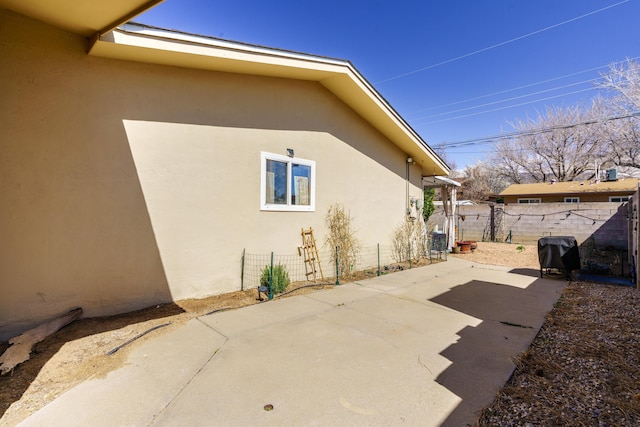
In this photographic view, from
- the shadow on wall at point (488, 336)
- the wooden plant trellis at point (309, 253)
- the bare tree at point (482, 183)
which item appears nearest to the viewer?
the shadow on wall at point (488, 336)

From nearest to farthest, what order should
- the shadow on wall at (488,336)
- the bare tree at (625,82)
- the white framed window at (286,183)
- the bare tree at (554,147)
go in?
the shadow on wall at (488,336) → the white framed window at (286,183) → the bare tree at (625,82) → the bare tree at (554,147)

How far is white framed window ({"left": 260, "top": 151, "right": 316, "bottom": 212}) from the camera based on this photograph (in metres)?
6.14

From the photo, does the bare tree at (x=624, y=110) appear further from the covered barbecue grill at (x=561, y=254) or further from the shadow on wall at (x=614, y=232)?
the covered barbecue grill at (x=561, y=254)

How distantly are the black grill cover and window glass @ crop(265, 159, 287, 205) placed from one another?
271 inches

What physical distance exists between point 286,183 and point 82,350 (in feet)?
14.4

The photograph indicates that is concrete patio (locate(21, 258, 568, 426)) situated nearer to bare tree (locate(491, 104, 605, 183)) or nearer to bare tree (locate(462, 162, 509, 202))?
bare tree (locate(491, 104, 605, 183))

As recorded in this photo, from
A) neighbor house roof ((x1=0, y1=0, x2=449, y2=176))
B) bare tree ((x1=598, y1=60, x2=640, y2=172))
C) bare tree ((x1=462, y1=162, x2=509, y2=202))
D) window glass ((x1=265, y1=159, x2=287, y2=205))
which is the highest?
bare tree ((x1=598, y1=60, x2=640, y2=172))

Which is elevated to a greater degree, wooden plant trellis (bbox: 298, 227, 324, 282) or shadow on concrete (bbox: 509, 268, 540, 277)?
wooden plant trellis (bbox: 298, 227, 324, 282)

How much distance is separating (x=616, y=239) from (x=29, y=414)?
1730 cm

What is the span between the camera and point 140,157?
4.66 metres

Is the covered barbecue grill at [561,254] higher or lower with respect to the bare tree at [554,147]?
lower

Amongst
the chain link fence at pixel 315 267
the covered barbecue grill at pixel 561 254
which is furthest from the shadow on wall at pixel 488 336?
the chain link fence at pixel 315 267

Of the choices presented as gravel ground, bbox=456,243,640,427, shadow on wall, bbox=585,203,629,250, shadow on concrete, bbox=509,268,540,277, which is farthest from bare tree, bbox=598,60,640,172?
gravel ground, bbox=456,243,640,427

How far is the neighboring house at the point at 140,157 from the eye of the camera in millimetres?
3756
